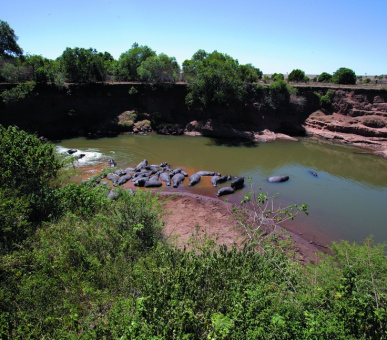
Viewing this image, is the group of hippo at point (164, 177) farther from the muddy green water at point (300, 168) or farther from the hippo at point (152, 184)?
the muddy green water at point (300, 168)

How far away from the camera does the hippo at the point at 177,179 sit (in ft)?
69.7

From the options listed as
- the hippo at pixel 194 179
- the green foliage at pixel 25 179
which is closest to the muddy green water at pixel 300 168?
the hippo at pixel 194 179

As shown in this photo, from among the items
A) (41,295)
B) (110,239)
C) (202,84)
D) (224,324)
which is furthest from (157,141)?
(224,324)

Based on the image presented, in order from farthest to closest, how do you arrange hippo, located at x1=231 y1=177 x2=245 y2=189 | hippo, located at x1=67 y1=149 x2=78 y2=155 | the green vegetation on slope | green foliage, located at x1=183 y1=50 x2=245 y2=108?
green foliage, located at x1=183 y1=50 x2=245 y2=108 < hippo, located at x1=67 y1=149 x2=78 y2=155 < hippo, located at x1=231 y1=177 x2=245 y2=189 < the green vegetation on slope

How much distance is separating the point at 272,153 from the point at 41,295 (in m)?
27.6

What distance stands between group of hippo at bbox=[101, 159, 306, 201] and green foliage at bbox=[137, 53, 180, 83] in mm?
18450

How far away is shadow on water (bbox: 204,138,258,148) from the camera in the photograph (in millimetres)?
32594

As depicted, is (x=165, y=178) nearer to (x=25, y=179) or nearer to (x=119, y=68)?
(x=25, y=179)

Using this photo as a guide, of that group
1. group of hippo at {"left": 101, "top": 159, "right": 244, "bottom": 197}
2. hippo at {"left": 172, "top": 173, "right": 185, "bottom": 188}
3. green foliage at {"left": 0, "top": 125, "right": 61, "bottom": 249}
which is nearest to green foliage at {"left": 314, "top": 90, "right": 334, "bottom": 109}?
group of hippo at {"left": 101, "top": 159, "right": 244, "bottom": 197}

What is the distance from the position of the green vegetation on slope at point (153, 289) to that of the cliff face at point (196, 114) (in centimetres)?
2604

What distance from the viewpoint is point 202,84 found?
33188mm

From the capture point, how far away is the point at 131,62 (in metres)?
40.5

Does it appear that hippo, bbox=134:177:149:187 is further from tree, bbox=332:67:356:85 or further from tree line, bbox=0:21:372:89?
tree, bbox=332:67:356:85

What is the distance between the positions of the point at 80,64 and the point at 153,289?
117 feet
